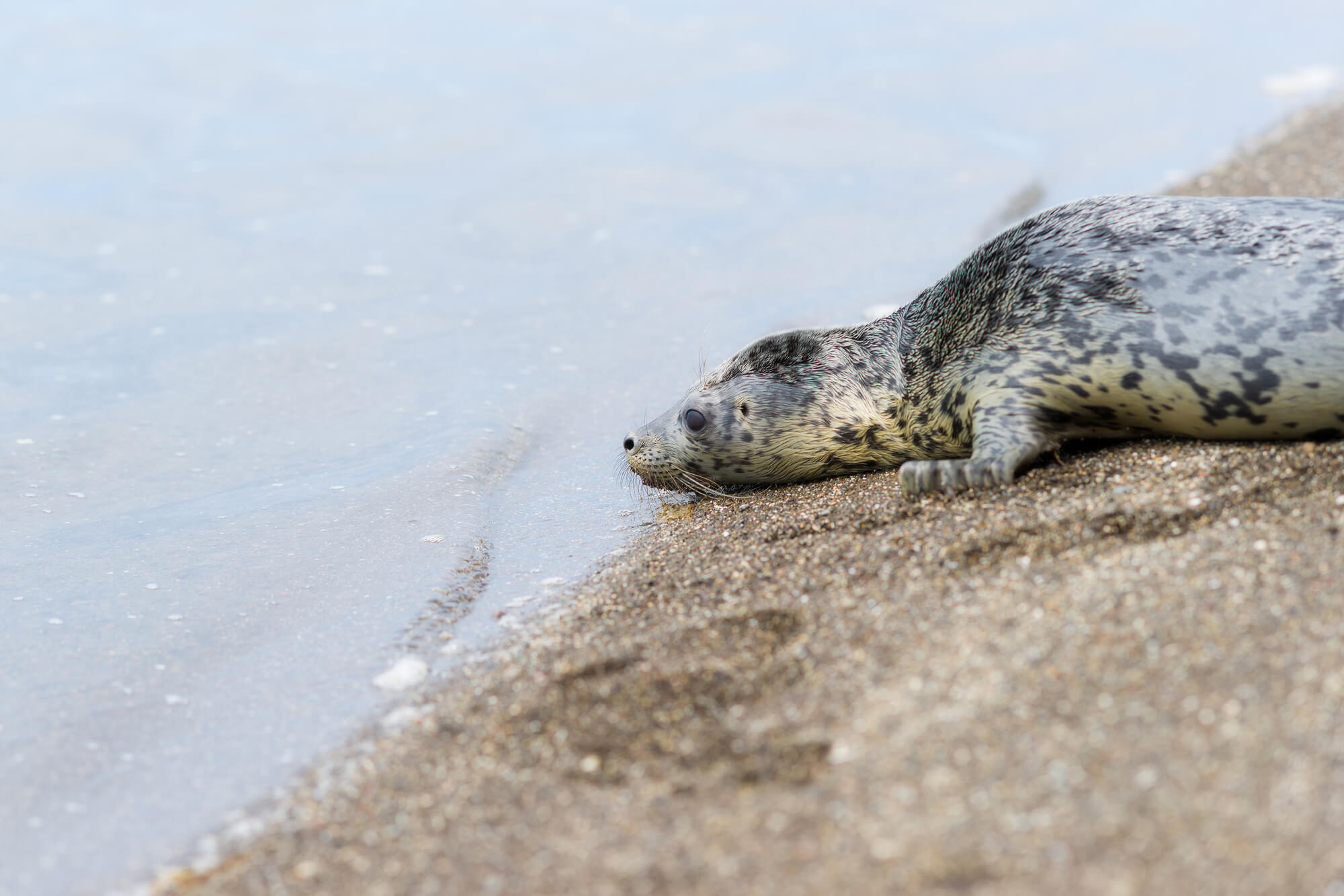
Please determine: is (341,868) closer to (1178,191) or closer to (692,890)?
(692,890)

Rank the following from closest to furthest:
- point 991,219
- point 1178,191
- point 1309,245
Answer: point 1309,245 < point 1178,191 < point 991,219

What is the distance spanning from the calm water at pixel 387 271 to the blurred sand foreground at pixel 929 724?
515mm

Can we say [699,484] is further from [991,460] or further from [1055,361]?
[1055,361]

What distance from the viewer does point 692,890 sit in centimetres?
234

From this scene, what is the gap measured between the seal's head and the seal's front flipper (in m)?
0.63

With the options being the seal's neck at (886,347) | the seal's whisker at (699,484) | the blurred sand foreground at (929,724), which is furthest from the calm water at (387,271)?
the seal's neck at (886,347)

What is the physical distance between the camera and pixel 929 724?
2637 millimetres

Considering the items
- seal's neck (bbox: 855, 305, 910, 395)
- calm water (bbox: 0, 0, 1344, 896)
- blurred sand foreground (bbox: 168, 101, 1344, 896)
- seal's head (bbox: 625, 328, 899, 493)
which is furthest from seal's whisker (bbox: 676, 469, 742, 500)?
blurred sand foreground (bbox: 168, 101, 1344, 896)

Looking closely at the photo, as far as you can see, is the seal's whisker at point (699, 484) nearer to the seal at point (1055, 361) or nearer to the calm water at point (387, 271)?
the seal at point (1055, 361)

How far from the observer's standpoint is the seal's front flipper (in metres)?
3.99

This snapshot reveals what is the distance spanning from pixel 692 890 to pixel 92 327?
5824mm

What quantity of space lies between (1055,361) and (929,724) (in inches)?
76.1

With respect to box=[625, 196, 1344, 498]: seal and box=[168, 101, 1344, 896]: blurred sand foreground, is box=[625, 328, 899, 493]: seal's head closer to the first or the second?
box=[625, 196, 1344, 498]: seal

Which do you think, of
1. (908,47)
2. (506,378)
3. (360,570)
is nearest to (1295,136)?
(908,47)
